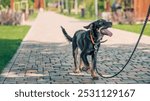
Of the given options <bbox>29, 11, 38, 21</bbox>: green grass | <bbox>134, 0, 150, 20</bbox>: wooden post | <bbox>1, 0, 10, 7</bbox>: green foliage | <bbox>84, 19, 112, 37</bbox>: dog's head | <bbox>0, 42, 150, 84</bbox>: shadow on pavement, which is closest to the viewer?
<bbox>84, 19, 112, 37</bbox>: dog's head

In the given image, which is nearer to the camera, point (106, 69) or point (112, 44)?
point (106, 69)

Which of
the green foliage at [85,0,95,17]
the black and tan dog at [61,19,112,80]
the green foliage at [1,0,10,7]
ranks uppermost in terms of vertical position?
the black and tan dog at [61,19,112,80]

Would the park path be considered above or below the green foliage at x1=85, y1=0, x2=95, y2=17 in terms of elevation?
above

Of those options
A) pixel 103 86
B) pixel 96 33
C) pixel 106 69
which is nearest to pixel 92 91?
pixel 103 86

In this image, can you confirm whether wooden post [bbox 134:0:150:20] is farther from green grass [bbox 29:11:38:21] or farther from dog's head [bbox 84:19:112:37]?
dog's head [bbox 84:19:112:37]

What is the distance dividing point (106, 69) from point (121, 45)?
498 centimetres

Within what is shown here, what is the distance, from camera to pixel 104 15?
2758 centimetres

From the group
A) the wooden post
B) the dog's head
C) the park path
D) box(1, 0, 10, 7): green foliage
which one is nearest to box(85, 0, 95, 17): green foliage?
the wooden post

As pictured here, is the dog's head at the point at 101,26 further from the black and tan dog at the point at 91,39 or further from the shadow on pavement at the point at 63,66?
the shadow on pavement at the point at 63,66

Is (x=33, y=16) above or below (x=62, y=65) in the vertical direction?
below

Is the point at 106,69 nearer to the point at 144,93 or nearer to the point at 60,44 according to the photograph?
the point at 144,93

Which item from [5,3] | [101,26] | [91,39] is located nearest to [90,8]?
[5,3]

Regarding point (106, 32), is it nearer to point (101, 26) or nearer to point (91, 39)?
point (101, 26)

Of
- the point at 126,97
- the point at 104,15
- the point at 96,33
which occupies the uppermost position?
the point at 96,33
